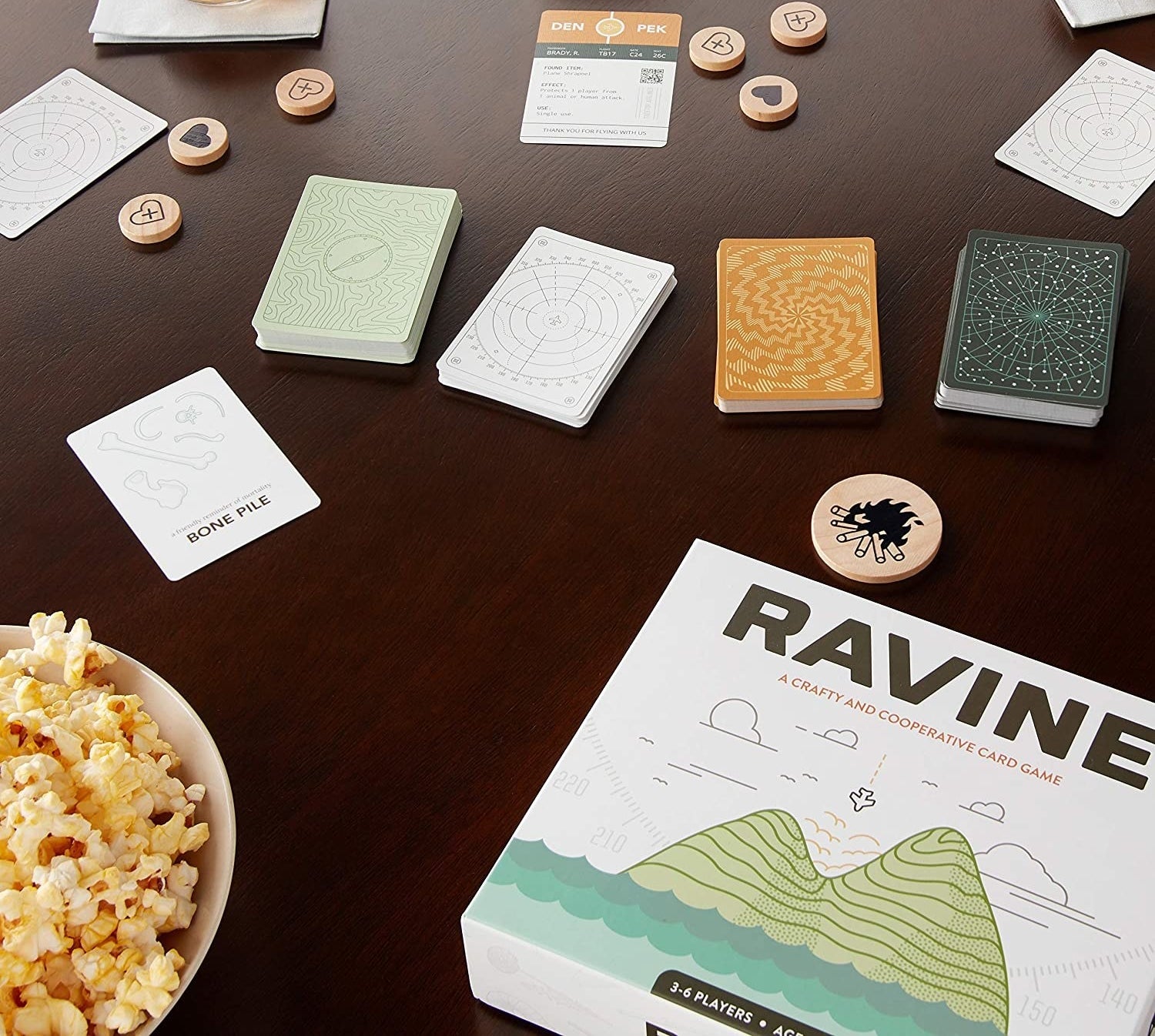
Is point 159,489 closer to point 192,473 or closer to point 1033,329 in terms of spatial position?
point 192,473

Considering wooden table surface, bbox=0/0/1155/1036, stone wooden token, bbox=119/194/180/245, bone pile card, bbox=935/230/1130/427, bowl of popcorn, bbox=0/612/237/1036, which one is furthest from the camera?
stone wooden token, bbox=119/194/180/245

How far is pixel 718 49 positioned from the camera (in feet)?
4.55

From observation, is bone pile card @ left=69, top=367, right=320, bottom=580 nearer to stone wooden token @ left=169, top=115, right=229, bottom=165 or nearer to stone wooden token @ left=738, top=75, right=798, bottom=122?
stone wooden token @ left=169, top=115, right=229, bottom=165

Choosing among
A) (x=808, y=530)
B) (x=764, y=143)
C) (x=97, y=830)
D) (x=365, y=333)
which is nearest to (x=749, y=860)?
(x=808, y=530)

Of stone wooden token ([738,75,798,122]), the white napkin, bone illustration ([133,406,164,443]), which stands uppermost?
stone wooden token ([738,75,798,122])

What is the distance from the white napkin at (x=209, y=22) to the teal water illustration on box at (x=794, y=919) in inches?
40.6

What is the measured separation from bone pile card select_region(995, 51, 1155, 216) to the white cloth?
6 cm

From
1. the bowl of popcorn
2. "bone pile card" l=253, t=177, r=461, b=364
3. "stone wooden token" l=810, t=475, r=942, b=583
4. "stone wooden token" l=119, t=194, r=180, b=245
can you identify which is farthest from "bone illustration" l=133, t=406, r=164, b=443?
"stone wooden token" l=810, t=475, r=942, b=583

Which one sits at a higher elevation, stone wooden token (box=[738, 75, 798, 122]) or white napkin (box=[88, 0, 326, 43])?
stone wooden token (box=[738, 75, 798, 122])

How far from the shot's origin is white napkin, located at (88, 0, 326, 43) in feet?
4.79

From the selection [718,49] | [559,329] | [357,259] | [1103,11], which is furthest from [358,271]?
[1103,11]

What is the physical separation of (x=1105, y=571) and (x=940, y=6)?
0.73 m

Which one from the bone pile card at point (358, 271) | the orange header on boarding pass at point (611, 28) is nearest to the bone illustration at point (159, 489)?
the bone pile card at point (358, 271)

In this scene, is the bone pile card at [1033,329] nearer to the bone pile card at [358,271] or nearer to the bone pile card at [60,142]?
the bone pile card at [358,271]
